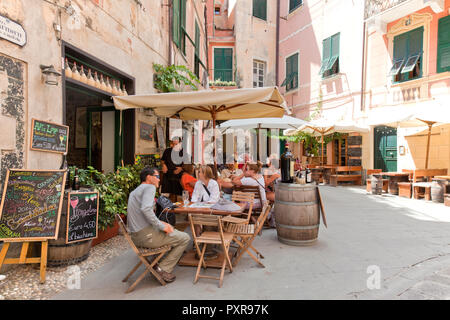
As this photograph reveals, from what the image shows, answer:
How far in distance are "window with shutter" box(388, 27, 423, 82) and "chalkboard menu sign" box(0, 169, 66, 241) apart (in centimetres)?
1085

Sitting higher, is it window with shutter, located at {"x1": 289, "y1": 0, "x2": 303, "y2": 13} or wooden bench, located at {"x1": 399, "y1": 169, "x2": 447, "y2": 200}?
window with shutter, located at {"x1": 289, "y1": 0, "x2": 303, "y2": 13}

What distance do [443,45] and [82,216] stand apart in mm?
11006

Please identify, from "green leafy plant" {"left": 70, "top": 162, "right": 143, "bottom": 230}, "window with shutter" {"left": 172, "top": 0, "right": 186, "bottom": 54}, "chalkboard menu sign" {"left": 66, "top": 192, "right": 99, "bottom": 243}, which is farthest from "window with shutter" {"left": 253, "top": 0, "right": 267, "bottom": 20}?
"chalkboard menu sign" {"left": 66, "top": 192, "right": 99, "bottom": 243}

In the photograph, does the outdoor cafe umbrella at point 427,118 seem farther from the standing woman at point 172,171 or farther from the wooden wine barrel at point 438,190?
the standing woman at point 172,171

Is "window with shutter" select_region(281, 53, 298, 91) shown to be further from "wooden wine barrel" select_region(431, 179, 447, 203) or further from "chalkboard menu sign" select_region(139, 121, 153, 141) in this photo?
"chalkboard menu sign" select_region(139, 121, 153, 141)

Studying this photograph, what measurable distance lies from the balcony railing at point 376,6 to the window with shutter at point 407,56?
1163mm

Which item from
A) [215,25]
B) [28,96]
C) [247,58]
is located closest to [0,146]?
[28,96]

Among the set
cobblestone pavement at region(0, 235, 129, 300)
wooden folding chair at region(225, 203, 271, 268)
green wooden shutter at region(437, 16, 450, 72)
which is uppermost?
green wooden shutter at region(437, 16, 450, 72)

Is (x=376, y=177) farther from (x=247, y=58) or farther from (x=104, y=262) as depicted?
(x=247, y=58)

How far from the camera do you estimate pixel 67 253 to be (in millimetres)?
3289

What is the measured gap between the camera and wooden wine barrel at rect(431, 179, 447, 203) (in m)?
7.27

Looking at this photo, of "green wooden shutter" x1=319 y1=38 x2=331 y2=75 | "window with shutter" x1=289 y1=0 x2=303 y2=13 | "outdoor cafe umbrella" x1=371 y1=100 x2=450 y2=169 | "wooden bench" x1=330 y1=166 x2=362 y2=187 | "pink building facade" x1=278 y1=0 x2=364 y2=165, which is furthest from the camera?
"window with shutter" x1=289 y1=0 x2=303 y2=13

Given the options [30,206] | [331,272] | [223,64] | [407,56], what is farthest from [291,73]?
[30,206]

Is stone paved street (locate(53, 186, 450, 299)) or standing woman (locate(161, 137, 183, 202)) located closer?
stone paved street (locate(53, 186, 450, 299))
